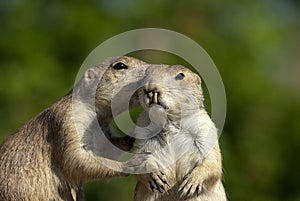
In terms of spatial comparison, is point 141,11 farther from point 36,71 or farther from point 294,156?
point 294,156

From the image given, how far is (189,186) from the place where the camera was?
19.2 ft

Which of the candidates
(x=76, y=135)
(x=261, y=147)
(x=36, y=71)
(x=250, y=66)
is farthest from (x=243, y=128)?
(x=76, y=135)

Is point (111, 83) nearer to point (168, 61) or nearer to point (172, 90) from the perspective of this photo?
point (172, 90)

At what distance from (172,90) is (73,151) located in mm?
945

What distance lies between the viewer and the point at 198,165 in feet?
19.7

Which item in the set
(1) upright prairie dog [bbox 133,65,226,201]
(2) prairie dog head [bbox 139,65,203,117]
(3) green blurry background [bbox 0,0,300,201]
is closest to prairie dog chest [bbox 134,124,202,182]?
(1) upright prairie dog [bbox 133,65,226,201]

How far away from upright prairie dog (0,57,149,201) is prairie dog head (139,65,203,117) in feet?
0.97

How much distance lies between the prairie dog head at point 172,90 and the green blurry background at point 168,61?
750cm

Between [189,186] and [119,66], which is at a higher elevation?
[119,66]

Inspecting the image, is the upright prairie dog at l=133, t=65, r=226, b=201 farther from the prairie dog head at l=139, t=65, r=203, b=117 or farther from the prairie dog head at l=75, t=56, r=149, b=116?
the prairie dog head at l=75, t=56, r=149, b=116

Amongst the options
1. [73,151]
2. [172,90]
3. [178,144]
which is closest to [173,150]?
[178,144]

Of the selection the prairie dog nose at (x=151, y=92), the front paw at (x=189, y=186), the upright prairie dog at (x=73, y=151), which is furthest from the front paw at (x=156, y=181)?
the prairie dog nose at (x=151, y=92)

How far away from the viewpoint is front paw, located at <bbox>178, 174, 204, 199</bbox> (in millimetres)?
5859

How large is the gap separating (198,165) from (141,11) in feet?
41.4
